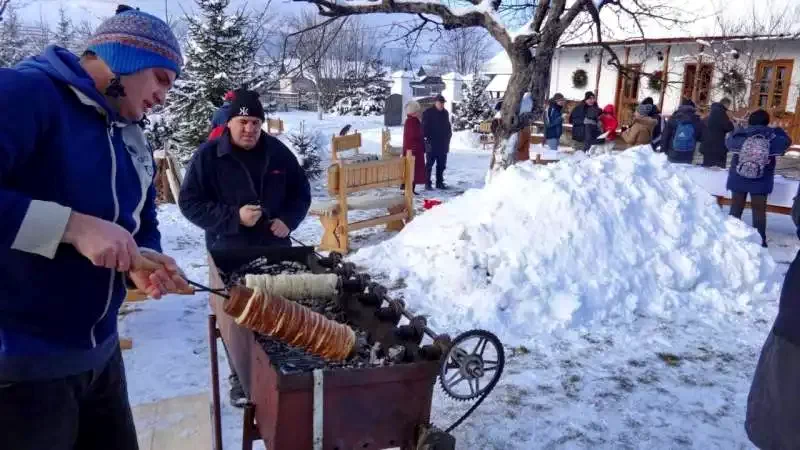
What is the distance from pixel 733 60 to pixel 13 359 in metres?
20.3

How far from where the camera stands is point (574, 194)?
638cm

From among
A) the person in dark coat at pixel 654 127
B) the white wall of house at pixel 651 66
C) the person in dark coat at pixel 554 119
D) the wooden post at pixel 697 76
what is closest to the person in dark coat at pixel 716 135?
the person in dark coat at pixel 654 127

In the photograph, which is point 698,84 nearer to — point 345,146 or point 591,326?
point 345,146

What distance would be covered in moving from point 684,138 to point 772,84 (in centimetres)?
947

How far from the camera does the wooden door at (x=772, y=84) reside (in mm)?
18094

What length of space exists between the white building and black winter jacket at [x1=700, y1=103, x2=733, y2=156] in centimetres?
442

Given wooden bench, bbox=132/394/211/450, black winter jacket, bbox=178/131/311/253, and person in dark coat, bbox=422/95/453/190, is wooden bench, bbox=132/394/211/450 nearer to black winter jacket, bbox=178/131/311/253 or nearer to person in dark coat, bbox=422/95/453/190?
black winter jacket, bbox=178/131/311/253

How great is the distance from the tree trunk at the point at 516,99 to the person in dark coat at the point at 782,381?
20.8 feet

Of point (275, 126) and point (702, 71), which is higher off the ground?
point (702, 71)

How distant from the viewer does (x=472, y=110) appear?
896 inches

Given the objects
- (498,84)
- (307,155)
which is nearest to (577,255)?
(307,155)

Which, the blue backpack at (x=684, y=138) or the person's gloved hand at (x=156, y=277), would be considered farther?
the blue backpack at (x=684, y=138)

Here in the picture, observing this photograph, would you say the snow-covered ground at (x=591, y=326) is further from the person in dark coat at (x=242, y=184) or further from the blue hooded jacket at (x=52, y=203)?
the blue hooded jacket at (x=52, y=203)

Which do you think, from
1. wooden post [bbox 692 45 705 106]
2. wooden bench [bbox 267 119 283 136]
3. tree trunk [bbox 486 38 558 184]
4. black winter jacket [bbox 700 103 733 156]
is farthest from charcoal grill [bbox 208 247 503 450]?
wooden post [bbox 692 45 705 106]
